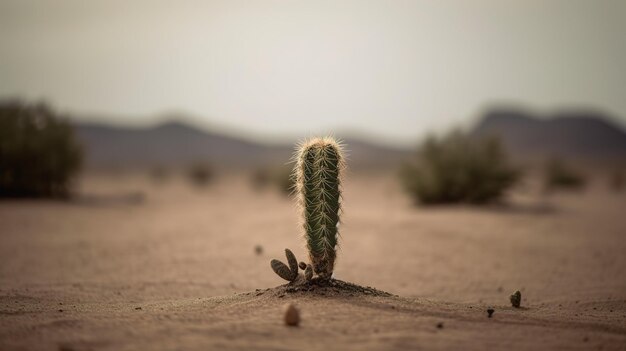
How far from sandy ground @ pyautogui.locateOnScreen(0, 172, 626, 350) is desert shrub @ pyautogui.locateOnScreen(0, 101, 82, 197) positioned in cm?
178

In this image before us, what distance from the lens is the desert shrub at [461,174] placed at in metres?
18.3

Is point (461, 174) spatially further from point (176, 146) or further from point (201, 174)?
point (176, 146)

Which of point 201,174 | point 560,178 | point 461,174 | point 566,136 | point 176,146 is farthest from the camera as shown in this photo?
point 176,146

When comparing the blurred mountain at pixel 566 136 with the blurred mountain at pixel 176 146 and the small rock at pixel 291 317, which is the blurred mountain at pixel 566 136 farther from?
the small rock at pixel 291 317

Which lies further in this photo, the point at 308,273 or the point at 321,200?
the point at 321,200

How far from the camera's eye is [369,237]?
13008 mm

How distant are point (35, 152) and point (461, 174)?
49.4 ft

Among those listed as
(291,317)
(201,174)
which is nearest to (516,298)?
(291,317)

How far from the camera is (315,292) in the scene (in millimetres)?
6141

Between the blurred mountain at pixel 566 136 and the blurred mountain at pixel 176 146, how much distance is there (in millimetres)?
23224

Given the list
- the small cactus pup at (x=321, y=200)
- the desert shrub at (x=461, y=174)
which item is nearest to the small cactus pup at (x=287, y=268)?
the small cactus pup at (x=321, y=200)

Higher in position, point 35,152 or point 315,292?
point 35,152

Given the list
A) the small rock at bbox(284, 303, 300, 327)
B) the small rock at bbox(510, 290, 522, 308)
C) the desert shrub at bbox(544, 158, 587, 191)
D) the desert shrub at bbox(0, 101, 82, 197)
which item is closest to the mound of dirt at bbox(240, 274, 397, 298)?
the small rock at bbox(284, 303, 300, 327)

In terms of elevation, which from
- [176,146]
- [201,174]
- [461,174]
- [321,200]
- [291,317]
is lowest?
[291,317]
